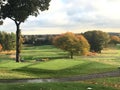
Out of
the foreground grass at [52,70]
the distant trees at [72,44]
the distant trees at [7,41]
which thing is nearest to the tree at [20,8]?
the foreground grass at [52,70]

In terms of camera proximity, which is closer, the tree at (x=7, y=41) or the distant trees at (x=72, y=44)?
the distant trees at (x=72, y=44)

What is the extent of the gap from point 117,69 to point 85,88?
28.2 metres

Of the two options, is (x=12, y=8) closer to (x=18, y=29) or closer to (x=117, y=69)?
(x=18, y=29)

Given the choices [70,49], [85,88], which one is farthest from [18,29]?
[70,49]

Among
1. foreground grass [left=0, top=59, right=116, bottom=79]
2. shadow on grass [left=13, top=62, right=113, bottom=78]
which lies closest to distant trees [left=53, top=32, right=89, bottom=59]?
foreground grass [left=0, top=59, right=116, bottom=79]

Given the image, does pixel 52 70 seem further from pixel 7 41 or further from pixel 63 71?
pixel 7 41

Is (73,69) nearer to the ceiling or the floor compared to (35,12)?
nearer to the floor

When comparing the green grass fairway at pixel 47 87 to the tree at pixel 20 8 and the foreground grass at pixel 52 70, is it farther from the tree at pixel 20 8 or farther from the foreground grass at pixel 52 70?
the tree at pixel 20 8

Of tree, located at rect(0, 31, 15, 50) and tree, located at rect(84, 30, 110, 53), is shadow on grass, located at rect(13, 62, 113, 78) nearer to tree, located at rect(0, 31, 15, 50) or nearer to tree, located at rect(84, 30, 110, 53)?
tree, located at rect(84, 30, 110, 53)

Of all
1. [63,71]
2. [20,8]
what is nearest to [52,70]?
[63,71]

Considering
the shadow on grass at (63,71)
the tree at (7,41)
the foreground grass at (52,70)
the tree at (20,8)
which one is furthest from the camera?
the tree at (7,41)

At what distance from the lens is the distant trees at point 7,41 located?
165m

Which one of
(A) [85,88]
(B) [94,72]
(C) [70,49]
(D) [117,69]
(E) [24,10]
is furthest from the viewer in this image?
(C) [70,49]

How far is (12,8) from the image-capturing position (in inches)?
2530
